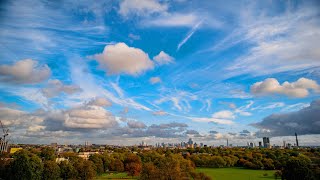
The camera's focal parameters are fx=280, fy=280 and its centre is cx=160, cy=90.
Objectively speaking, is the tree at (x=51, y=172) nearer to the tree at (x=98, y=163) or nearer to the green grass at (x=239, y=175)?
the tree at (x=98, y=163)

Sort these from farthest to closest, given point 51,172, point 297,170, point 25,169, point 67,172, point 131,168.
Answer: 1. point 131,168
2. point 67,172
3. point 51,172
4. point 25,169
5. point 297,170

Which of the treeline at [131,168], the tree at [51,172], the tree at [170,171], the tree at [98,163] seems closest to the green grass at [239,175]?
the treeline at [131,168]

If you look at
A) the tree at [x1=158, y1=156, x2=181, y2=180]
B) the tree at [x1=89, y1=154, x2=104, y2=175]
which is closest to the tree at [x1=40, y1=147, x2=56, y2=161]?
the tree at [x1=89, y1=154, x2=104, y2=175]

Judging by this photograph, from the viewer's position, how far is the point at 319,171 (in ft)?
231

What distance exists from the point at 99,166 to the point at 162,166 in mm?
66457

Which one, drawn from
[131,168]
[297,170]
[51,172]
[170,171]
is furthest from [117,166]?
[170,171]

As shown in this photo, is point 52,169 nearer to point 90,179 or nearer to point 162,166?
point 90,179

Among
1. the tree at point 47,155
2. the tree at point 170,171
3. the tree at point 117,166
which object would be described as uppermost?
the tree at point 170,171

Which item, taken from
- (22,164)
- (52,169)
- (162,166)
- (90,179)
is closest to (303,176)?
(162,166)

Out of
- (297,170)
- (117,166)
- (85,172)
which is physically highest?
(297,170)

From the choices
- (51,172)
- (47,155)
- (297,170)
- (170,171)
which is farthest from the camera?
(47,155)

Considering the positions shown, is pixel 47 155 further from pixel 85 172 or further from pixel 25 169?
pixel 25 169

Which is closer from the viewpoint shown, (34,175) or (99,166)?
(34,175)

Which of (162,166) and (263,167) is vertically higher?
(162,166)
